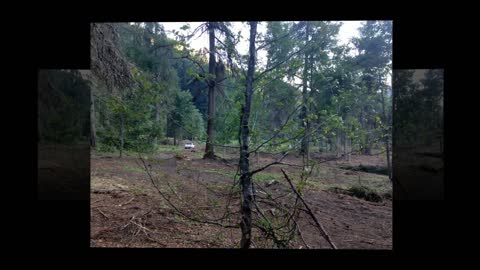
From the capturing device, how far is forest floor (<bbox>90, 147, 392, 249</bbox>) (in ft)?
6.03

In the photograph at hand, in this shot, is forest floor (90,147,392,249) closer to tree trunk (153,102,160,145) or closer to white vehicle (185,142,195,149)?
white vehicle (185,142,195,149)

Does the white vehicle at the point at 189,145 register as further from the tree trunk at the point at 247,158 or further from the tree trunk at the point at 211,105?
the tree trunk at the point at 247,158

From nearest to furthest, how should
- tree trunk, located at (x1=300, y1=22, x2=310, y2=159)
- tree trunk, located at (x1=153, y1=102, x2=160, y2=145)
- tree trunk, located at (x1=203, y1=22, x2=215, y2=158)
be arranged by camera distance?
tree trunk, located at (x1=300, y1=22, x2=310, y2=159), tree trunk, located at (x1=203, y1=22, x2=215, y2=158), tree trunk, located at (x1=153, y1=102, x2=160, y2=145)

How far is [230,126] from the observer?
5.36ft

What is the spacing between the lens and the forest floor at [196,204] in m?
1.84

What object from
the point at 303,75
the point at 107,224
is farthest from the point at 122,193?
the point at 303,75

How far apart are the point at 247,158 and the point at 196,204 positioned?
76 centimetres

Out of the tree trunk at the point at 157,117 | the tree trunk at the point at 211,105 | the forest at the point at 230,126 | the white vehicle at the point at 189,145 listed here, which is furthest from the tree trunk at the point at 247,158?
the tree trunk at the point at 157,117

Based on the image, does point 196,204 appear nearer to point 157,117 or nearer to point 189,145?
point 189,145

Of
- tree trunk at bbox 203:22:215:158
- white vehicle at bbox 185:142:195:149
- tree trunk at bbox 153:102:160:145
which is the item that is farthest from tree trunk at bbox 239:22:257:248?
tree trunk at bbox 153:102:160:145

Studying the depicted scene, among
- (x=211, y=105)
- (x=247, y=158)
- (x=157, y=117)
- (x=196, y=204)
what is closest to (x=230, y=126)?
(x=247, y=158)

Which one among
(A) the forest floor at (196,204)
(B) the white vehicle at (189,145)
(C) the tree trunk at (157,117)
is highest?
(C) the tree trunk at (157,117)

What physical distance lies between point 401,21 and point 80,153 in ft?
10.7

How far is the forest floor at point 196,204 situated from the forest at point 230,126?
15mm
